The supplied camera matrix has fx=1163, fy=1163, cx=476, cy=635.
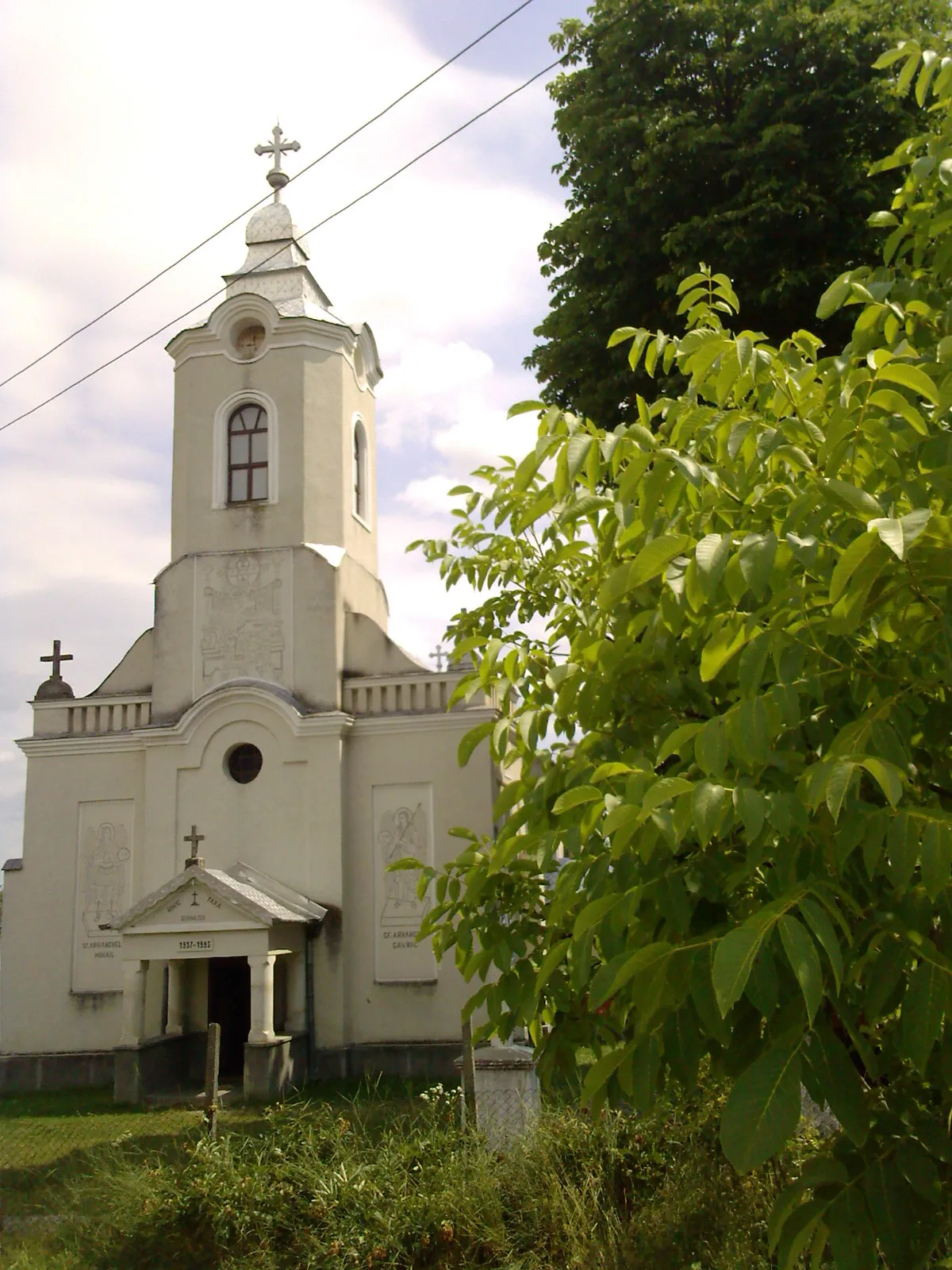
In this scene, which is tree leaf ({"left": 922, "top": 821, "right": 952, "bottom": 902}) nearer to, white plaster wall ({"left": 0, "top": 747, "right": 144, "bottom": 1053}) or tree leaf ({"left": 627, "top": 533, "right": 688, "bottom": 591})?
tree leaf ({"left": 627, "top": 533, "right": 688, "bottom": 591})

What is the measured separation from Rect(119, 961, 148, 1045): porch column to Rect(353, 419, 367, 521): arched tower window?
9.11 m

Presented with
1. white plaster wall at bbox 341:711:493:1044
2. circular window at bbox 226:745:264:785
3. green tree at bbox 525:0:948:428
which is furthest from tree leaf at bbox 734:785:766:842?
circular window at bbox 226:745:264:785

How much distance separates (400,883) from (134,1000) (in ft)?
14.5

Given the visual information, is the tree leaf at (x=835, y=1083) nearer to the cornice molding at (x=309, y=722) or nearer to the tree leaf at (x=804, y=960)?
the tree leaf at (x=804, y=960)

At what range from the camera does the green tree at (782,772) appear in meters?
2.57

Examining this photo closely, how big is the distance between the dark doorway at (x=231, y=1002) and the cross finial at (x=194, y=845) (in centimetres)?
190

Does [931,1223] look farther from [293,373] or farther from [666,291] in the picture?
[293,373]

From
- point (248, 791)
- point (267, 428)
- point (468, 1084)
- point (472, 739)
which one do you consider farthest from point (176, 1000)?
point (472, 739)

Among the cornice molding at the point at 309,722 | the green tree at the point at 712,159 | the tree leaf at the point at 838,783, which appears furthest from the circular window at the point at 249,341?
the tree leaf at the point at 838,783

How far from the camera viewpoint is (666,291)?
13828 mm

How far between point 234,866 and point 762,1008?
17.4 metres

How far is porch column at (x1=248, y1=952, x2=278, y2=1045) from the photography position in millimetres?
16812

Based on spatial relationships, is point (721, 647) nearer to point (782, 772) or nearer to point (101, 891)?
point (782, 772)

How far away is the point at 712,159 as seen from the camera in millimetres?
13523
